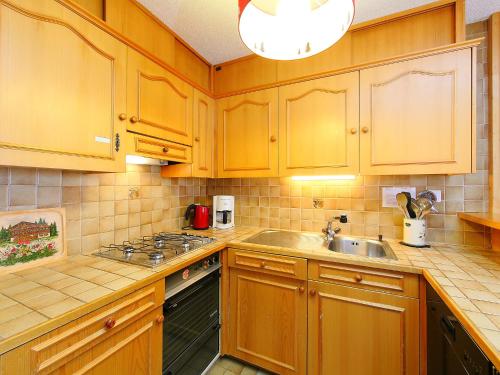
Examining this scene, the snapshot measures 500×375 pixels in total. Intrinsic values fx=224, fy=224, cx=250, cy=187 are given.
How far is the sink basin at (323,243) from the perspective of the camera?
1.60m

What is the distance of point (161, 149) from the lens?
1.40 meters

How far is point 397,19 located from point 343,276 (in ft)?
5.41

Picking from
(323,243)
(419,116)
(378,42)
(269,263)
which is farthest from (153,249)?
(378,42)

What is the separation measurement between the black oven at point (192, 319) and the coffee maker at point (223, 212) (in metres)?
0.52

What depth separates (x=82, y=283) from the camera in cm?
90

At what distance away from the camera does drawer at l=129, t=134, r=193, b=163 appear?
126 centimetres

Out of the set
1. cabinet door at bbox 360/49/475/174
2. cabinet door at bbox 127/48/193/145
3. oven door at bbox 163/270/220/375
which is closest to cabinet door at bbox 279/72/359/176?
cabinet door at bbox 360/49/475/174

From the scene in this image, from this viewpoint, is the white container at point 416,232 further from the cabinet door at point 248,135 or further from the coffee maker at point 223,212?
the coffee maker at point 223,212

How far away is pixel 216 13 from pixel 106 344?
179 cm

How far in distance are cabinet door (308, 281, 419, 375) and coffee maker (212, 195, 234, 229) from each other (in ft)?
3.05

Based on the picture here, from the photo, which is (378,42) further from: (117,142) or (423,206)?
(117,142)

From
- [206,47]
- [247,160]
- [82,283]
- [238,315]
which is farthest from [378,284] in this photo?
[206,47]

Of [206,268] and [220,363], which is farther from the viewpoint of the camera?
[220,363]

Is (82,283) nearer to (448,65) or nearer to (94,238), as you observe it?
(94,238)
